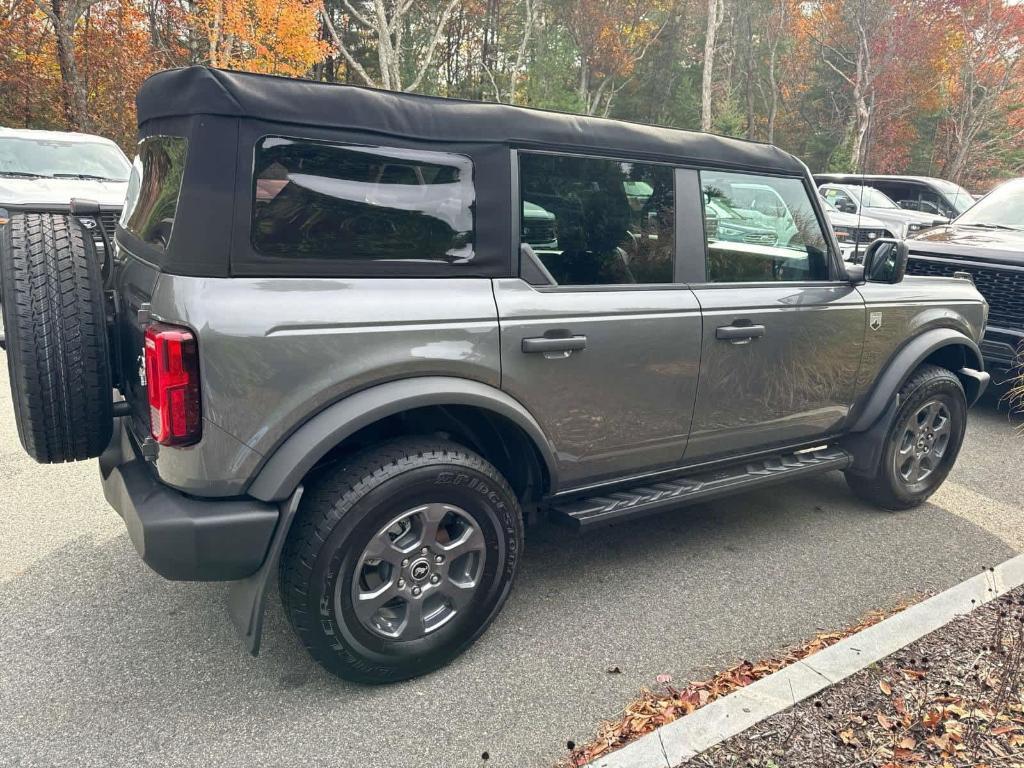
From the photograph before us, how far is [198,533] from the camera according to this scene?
7.48 ft

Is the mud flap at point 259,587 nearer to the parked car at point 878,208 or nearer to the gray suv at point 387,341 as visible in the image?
the gray suv at point 387,341

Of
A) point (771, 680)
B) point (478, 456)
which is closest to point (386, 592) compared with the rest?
point (478, 456)

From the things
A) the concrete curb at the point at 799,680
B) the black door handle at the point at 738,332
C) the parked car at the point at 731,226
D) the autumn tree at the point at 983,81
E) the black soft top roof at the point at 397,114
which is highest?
the autumn tree at the point at 983,81

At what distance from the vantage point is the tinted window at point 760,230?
11.1 feet

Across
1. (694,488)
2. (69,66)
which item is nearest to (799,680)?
(694,488)

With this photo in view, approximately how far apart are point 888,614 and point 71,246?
138 inches

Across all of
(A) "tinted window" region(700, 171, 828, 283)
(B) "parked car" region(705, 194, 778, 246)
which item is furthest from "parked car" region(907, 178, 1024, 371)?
(B) "parked car" region(705, 194, 778, 246)

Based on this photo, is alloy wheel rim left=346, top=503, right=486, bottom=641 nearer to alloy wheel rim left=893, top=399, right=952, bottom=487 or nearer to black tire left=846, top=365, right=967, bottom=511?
black tire left=846, top=365, right=967, bottom=511

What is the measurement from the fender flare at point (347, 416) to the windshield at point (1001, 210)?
6875mm

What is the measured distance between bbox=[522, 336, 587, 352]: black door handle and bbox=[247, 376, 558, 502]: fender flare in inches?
9.1

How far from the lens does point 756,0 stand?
106 ft

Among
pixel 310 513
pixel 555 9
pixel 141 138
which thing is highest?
pixel 555 9

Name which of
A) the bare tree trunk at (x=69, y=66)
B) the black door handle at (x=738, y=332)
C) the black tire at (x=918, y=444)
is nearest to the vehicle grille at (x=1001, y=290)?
the black tire at (x=918, y=444)

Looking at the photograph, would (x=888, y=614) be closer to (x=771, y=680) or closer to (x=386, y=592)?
(x=771, y=680)
